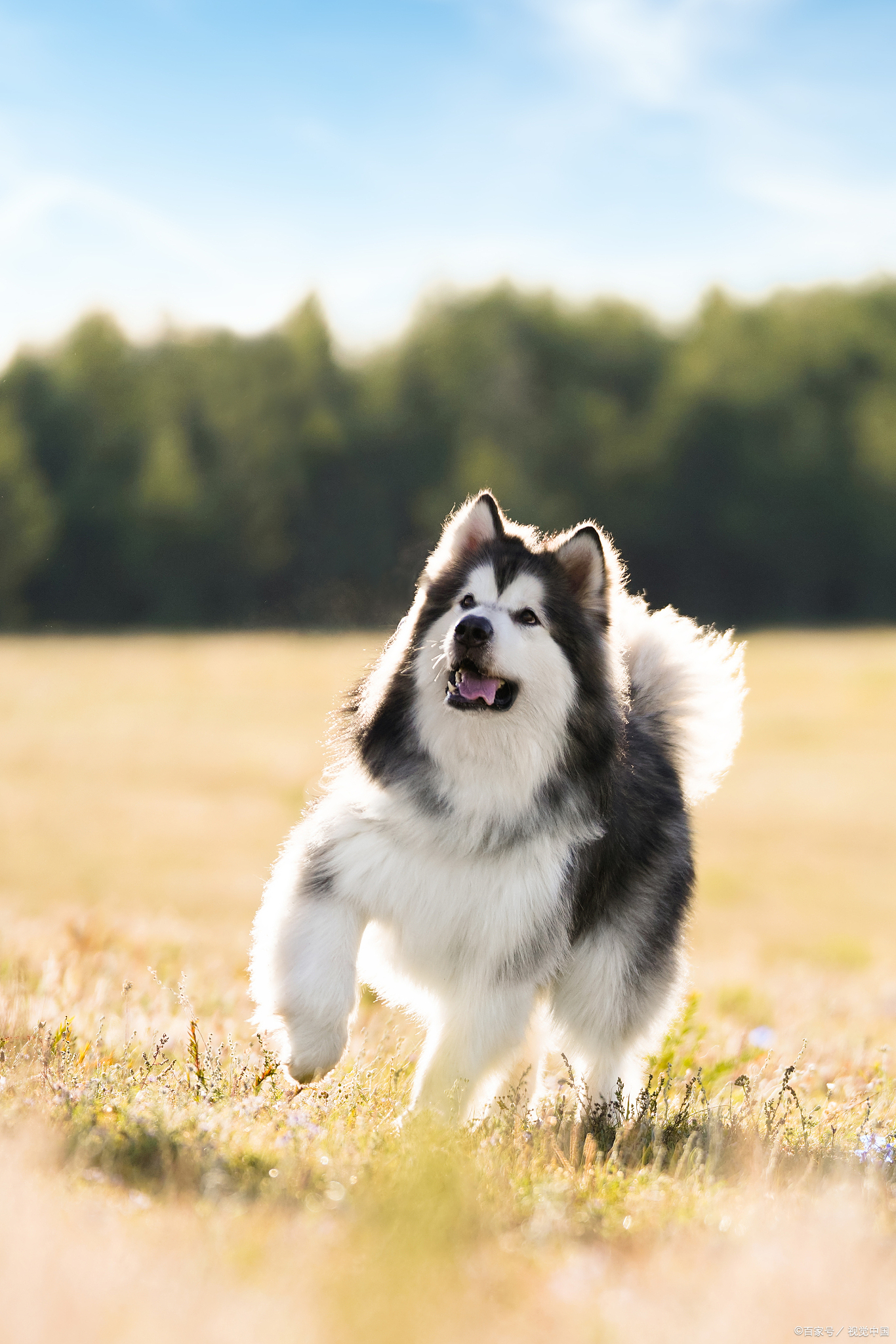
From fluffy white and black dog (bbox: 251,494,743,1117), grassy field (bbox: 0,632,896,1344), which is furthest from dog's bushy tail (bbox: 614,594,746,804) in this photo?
Answer: grassy field (bbox: 0,632,896,1344)

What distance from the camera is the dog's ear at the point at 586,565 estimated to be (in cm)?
454

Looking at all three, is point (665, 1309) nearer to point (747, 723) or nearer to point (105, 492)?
point (747, 723)

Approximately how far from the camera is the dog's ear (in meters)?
4.54

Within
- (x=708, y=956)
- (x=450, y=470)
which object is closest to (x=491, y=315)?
(x=450, y=470)

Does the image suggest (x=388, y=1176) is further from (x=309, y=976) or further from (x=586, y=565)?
(x=586, y=565)

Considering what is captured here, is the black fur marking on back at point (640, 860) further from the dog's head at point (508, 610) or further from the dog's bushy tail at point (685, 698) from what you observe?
the dog's head at point (508, 610)

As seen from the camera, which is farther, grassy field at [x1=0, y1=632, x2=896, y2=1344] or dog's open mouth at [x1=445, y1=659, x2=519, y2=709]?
dog's open mouth at [x1=445, y1=659, x2=519, y2=709]

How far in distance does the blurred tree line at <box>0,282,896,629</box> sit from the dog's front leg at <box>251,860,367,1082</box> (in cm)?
3445

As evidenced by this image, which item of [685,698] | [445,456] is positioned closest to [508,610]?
[685,698]

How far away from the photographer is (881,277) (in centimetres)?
A: 5141

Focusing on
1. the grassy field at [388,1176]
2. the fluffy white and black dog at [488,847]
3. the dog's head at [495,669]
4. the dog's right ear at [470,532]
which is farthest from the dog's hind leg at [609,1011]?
the dog's right ear at [470,532]

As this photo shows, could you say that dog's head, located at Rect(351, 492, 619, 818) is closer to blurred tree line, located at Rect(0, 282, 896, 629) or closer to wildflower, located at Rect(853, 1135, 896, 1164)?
wildflower, located at Rect(853, 1135, 896, 1164)

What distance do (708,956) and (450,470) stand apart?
37082mm

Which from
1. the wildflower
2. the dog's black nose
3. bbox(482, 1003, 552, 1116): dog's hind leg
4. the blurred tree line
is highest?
the blurred tree line
